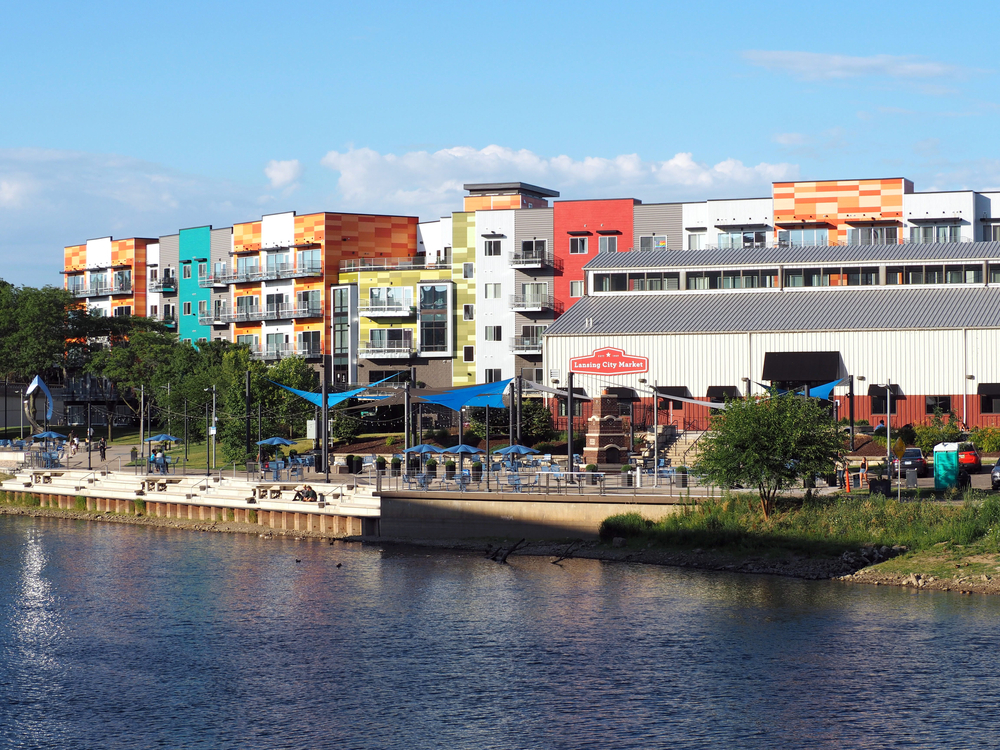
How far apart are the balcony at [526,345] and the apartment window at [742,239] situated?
16578 mm

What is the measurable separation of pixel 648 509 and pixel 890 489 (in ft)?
32.6

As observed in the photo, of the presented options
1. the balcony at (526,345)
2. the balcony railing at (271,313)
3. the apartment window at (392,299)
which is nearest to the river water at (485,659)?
the balcony at (526,345)

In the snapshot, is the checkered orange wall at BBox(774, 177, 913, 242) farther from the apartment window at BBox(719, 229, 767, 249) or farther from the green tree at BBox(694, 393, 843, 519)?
the green tree at BBox(694, 393, 843, 519)

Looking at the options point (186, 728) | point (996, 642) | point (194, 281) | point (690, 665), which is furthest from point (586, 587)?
point (194, 281)

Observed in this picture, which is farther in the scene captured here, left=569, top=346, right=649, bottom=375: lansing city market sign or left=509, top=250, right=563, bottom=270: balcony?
left=509, top=250, right=563, bottom=270: balcony

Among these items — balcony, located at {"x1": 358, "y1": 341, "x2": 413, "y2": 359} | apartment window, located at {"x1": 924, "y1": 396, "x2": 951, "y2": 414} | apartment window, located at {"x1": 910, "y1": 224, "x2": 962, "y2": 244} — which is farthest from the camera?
balcony, located at {"x1": 358, "y1": 341, "x2": 413, "y2": 359}

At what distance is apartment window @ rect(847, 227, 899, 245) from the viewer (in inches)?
3797

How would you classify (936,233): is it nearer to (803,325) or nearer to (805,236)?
(805,236)

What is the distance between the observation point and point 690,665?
1294 inches

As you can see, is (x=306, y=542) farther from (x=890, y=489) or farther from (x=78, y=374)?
(x=78, y=374)

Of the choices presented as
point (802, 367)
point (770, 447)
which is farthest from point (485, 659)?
point (802, 367)

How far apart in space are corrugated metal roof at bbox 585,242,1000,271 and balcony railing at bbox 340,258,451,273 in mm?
19495

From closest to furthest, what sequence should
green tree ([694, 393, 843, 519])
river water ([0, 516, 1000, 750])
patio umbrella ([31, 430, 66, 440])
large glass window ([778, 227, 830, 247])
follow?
river water ([0, 516, 1000, 750]) → green tree ([694, 393, 843, 519]) → patio umbrella ([31, 430, 66, 440]) → large glass window ([778, 227, 830, 247])

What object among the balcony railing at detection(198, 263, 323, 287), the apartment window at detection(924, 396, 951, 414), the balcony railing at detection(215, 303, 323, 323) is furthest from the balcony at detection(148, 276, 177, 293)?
the apartment window at detection(924, 396, 951, 414)
